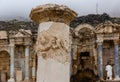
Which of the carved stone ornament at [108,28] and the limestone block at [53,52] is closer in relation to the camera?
the limestone block at [53,52]

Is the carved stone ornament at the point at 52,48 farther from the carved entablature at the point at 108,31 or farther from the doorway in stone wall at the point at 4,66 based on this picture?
the doorway in stone wall at the point at 4,66

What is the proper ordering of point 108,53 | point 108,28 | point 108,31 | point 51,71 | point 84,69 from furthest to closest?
1. point 84,69
2. point 108,53
3. point 108,28
4. point 108,31
5. point 51,71

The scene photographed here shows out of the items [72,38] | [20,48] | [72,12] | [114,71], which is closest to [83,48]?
[72,38]

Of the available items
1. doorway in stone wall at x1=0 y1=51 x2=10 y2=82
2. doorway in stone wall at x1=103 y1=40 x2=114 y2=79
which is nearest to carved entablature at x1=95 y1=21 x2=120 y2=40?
doorway in stone wall at x1=103 y1=40 x2=114 y2=79

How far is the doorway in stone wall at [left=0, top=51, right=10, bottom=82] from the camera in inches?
1137

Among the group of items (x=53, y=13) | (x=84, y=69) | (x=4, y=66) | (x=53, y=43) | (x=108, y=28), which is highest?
(x=108, y=28)

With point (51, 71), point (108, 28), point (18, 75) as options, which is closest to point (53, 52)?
point (51, 71)

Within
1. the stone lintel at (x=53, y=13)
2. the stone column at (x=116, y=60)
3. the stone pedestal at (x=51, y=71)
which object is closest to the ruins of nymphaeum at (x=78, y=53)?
the stone column at (x=116, y=60)

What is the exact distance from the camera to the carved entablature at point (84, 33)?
27.3 metres

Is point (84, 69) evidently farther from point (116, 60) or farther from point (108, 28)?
point (108, 28)

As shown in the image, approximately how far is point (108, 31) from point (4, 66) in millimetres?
8916

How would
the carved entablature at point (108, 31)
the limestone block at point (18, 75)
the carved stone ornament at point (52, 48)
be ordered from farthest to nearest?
the limestone block at point (18, 75) → the carved entablature at point (108, 31) → the carved stone ornament at point (52, 48)

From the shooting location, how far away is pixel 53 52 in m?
7.70

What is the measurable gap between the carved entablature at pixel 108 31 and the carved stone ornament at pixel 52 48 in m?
18.5
